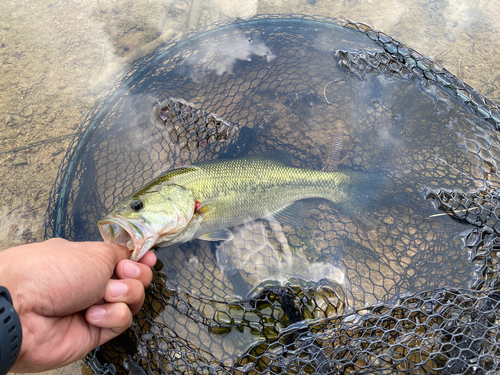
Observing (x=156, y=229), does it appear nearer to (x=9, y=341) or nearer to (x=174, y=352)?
(x=174, y=352)

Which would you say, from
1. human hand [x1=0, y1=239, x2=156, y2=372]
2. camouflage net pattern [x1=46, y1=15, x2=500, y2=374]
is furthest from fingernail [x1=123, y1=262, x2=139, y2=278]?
camouflage net pattern [x1=46, y1=15, x2=500, y2=374]

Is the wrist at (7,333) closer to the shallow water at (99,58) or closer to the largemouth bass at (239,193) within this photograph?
the largemouth bass at (239,193)

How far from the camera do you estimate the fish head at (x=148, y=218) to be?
219 centimetres

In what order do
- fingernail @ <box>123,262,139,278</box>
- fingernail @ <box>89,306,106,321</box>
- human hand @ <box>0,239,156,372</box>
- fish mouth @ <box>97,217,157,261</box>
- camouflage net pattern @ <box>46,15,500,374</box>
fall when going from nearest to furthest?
human hand @ <box>0,239,156,372</box> < fingernail @ <box>89,306,106,321</box> < fingernail @ <box>123,262,139,278</box> < fish mouth @ <box>97,217,157,261</box> < camouflage net pattern @ <box>46,15,500,374</box>

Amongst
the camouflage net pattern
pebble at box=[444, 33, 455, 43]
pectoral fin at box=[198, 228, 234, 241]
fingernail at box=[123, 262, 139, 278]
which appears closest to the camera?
fingernail at box=[123, 262, 139, 278]

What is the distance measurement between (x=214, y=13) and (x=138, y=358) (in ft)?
18.1

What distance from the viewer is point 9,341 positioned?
1239 millimetres

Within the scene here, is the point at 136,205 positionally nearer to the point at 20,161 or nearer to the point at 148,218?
the point at 148,218

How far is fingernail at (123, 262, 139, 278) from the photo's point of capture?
197 centimetres

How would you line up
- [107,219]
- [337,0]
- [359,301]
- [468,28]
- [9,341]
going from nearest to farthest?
[9,341]
[107,219]
[359,301]
[468,28]
[337,0]

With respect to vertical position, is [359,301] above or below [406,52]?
below

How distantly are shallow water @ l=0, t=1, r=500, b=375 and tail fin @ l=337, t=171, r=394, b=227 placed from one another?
238 millimetres

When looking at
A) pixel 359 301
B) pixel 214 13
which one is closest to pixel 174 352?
pixel 359 301

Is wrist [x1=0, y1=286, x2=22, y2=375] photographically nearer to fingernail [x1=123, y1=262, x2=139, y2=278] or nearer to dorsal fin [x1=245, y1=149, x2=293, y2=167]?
fingernail [x1=123, y1=262, x2=139, y2=278]
